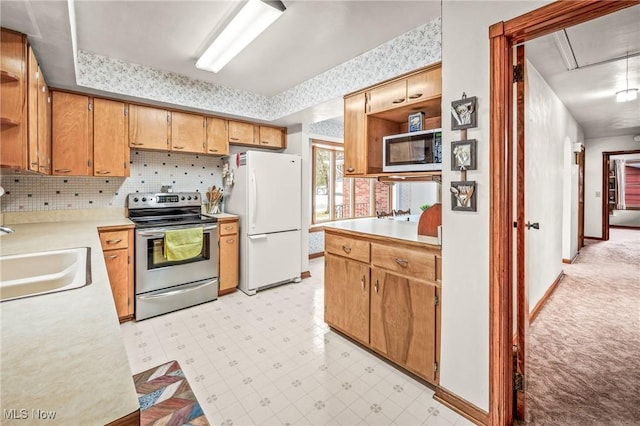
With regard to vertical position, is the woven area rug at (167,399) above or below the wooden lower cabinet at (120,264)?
below

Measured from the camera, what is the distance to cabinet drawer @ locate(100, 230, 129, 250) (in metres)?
2.74

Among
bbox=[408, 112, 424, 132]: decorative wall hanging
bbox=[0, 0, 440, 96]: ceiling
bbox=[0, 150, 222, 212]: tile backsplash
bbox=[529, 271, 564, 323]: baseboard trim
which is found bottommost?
bbox=[529, 271, 564, 323]: baseboard trim

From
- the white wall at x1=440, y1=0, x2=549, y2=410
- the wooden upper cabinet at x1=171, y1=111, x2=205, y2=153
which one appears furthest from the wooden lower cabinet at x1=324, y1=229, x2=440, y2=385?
the wooden upper cabinet at x1=171, y1=111, x2=205, y2=153

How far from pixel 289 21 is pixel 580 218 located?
264 inches

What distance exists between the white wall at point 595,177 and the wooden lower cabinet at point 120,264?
8.89 metres

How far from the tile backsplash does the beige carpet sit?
392 centimetres

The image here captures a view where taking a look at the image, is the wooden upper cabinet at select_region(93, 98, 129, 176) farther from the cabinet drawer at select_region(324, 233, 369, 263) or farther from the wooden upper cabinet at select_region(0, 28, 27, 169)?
the cabinet drawer at select_region(324, 233, 369, 263)

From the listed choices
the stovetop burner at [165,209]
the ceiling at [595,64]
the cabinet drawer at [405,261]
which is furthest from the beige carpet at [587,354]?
the stovetop burner at [165,209]

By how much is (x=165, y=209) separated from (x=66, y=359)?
315cm

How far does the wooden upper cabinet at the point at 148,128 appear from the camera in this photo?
3121 millimetres

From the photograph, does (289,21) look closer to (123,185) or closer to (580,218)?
(123,185)

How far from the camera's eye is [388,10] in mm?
2072

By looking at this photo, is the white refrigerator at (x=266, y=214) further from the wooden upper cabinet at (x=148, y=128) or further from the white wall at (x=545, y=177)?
the white wall at (x=545, y=177)

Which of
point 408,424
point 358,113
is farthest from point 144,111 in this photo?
point 408,424
